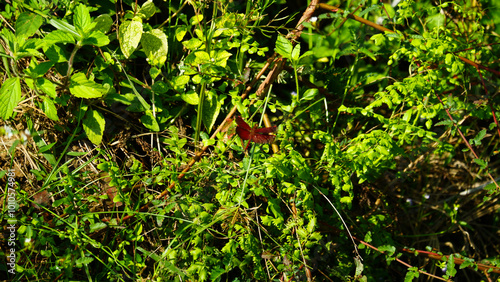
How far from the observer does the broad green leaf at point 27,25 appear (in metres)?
1.41

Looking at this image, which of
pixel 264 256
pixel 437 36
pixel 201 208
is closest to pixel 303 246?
pixel 264 256

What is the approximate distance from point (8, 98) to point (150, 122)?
1.76 ft

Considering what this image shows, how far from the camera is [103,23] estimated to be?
1692 mm

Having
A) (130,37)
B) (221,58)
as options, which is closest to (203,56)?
(221,58)

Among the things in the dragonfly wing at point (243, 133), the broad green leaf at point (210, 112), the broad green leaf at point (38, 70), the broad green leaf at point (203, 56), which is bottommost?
the broad green leaf at point (210, 112)

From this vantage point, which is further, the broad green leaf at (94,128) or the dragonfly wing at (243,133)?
the broad green leaf at (94,128)

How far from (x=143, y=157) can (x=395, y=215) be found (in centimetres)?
123

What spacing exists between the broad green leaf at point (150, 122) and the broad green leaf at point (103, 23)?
39cm

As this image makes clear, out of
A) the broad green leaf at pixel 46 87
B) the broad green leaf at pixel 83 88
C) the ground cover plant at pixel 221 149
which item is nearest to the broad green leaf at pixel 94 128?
the ground cover plant at pixel 221 149

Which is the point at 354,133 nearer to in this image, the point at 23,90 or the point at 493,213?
the point at 493,213

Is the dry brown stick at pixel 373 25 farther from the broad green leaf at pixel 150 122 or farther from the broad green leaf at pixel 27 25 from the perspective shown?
the broad green leaf at pixel 27 25

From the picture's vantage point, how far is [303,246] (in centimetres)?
148

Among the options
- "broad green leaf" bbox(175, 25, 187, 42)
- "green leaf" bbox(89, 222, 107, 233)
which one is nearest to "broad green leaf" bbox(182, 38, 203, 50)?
"broad green leaf" bbox(175, 25, 187, 42)

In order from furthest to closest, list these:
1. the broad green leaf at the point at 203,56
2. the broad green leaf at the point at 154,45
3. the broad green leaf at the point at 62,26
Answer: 1. the broad green leaf at the point at 154,45
2. the broad green leaf at the point at 203,56
3. the broad green leaf at the point at 62,26
